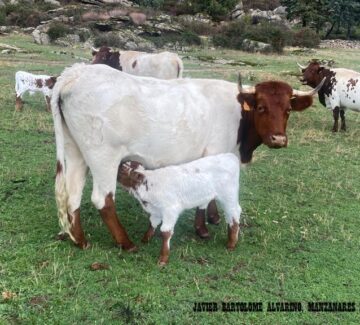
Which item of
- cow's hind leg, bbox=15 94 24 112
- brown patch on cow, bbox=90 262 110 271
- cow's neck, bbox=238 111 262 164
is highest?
cow's neck, bbox=238 111 262 164

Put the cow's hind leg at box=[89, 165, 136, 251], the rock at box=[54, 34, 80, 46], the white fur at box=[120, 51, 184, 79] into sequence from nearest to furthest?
the cow's hind leg at box=[89, 165, 136, 251]
the white fur at box=[120, 51, 184, 79]
the rock at box=[54, 34, 80, 46]

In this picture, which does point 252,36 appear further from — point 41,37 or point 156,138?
point 156,138

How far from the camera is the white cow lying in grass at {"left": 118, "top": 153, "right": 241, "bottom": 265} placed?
5.23 meters

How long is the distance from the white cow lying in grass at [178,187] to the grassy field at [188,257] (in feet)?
1.42

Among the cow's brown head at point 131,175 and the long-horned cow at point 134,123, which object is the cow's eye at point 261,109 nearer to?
the long-horned cow at point 134,123

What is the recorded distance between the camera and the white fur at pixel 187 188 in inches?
206

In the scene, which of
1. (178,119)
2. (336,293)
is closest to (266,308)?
(336,293)

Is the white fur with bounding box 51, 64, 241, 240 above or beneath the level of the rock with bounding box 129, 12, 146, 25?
above

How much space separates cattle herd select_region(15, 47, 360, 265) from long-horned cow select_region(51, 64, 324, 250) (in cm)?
1

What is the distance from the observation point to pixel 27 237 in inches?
223

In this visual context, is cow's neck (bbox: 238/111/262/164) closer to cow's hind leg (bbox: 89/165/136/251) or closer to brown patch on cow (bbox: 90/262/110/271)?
cow's hind leg (bbox: 89/165/136/251)

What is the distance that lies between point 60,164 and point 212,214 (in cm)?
204

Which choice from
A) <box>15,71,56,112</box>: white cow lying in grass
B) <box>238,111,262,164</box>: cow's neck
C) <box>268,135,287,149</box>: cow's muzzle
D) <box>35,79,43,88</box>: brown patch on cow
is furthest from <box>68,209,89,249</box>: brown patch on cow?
<box>35,79,43,88</box>: brown patch on cow

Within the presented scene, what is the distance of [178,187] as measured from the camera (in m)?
5.28
